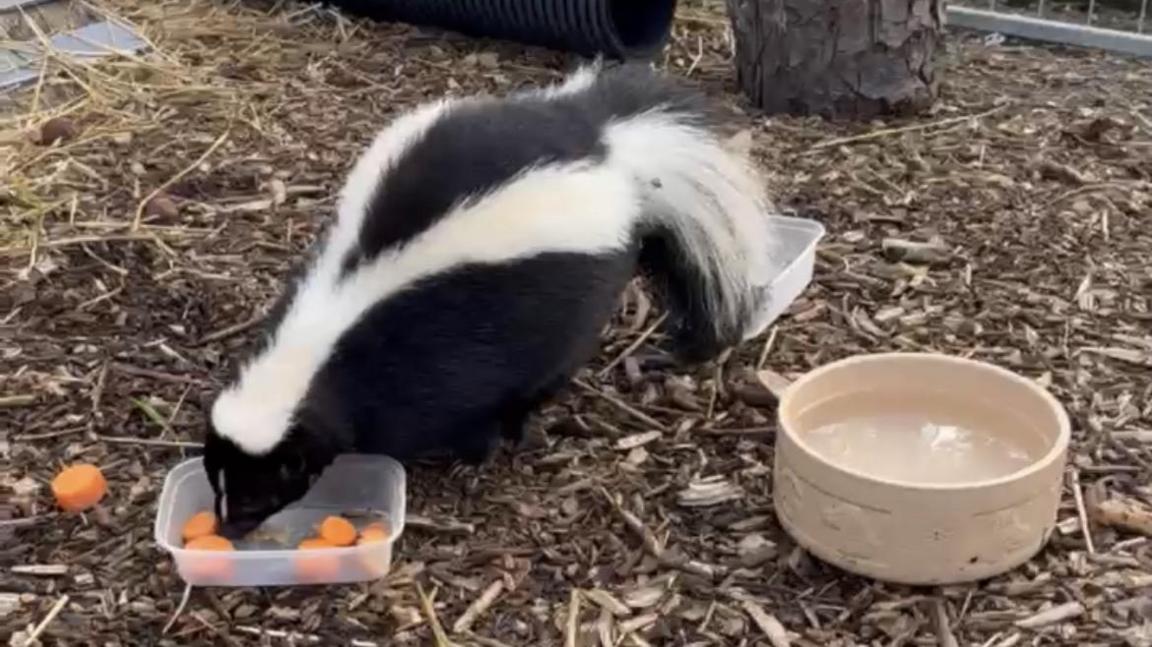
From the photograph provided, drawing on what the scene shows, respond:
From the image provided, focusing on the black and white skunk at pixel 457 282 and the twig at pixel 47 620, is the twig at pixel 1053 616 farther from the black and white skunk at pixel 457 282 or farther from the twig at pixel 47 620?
the twig at pixel 47 620

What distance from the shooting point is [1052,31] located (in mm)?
5523

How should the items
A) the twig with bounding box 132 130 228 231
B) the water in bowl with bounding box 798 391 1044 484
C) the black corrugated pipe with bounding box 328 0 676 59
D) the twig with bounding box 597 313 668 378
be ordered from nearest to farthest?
the water in bowl with bounding box 798 391 1044 484 < the twig with bounding box 597 313 668 378 < the twig with bounding box 132 130 228 231 < the black corrugated pipe with bounding box 328 0 676 59

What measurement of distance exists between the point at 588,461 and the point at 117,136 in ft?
6.85

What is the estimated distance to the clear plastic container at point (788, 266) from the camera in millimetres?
3578

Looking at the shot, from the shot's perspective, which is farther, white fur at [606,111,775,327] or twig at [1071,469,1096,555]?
white fur at [606,111,775,327]

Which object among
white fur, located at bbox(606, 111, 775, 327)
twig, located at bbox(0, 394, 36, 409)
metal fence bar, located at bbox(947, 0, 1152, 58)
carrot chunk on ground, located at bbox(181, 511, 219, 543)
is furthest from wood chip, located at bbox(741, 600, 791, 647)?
metal fence bar, located at bbox(947, 0, 1152, 58)

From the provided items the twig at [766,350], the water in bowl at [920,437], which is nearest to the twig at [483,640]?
the water in bowl at [920,437]

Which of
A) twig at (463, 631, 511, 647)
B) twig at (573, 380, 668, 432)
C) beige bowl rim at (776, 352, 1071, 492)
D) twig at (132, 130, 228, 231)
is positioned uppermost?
beige bowl rim at (776, 352, 1071, 492)

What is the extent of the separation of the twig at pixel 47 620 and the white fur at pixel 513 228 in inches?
15.4

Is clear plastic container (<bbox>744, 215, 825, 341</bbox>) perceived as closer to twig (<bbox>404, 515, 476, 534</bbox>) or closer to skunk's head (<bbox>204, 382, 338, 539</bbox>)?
twig (<bbox>404, 515, 476, 534</bbox>)

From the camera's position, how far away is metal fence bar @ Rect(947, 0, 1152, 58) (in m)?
5.40

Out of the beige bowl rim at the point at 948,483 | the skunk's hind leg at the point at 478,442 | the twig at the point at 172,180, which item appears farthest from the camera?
the twig at the point at 172,180

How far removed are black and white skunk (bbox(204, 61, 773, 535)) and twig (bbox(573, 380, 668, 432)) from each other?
0.13m

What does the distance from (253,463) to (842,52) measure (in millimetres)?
2527
